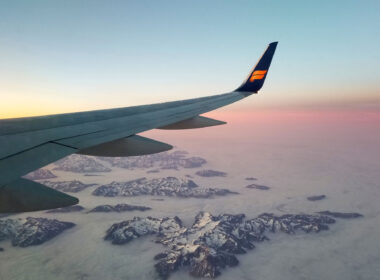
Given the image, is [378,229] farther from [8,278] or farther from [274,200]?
[8,278]

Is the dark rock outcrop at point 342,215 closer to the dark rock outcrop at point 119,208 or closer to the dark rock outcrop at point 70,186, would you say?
the dark rock outcrop at point 119,208

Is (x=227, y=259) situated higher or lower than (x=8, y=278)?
lower

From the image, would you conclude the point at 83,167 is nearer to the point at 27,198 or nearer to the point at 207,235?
the point at 207,235

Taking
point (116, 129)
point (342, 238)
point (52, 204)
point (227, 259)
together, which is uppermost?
point (116, 129)

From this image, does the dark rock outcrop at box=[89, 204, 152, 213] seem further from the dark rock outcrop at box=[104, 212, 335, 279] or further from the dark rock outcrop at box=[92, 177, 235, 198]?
the dark rock outcrop at box=[104, 212, 335, 279]

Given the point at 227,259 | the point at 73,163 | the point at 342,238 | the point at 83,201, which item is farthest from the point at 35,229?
the point at 73,163

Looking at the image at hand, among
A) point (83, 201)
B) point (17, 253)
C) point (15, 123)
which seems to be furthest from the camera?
point (83, 201)

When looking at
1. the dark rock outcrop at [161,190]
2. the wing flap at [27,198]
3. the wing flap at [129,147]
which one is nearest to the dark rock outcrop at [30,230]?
the dark rock outcrop at [161,190]

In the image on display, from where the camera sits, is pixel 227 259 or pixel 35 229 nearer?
pixel 227 259
